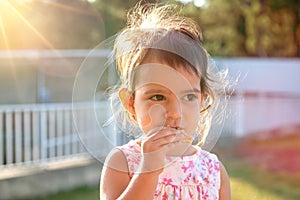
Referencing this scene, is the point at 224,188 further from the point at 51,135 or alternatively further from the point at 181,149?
the point at 51,135

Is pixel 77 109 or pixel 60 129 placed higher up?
pixel 77 109

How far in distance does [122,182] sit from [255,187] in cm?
333

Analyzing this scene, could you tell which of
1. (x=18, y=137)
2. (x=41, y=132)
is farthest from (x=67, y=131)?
(x=18, y=137)

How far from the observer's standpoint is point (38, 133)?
14.6 ft

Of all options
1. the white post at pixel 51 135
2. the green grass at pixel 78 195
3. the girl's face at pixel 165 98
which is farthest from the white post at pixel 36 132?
the girl's face at pixel 165 98

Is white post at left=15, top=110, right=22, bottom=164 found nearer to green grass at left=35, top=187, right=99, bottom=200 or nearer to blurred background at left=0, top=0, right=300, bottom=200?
blurred background at left=0, top=0, right=300, bottom=200

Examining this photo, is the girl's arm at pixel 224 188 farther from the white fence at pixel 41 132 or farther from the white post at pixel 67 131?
the white post at pixel 67 131

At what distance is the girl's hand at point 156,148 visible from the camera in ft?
2.85

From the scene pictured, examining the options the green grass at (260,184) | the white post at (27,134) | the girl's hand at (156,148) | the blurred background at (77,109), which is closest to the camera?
the girl's hand at (156,148)

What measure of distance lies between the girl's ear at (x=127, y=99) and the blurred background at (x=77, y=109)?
2.36ft

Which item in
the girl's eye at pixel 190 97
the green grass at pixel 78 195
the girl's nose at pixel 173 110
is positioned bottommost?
the green grass at pixel 78 195

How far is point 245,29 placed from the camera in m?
9.48

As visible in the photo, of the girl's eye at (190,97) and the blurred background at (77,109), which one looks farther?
the blurred background at (77,109)

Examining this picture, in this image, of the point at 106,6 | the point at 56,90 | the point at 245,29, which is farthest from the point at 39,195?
the point at 245,29
